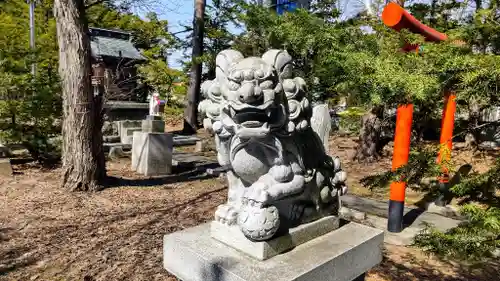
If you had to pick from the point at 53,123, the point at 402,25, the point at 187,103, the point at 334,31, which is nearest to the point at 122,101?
the point at 187,103

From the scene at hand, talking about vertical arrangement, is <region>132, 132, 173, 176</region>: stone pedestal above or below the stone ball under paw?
below

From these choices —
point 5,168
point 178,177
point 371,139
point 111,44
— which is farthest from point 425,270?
point 111,44

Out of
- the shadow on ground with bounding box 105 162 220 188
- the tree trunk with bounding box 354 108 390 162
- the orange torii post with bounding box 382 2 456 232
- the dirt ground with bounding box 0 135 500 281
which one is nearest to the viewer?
the orange torii post with bounding box 382 2 456 232

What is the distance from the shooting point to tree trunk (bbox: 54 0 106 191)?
5.71 meters

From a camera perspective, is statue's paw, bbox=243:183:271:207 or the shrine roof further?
the shrine roof

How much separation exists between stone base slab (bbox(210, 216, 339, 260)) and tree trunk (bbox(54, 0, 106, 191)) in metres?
4.45

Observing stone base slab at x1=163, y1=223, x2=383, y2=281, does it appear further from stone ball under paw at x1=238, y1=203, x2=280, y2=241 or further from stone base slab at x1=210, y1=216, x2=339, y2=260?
stone ball under paw at x1=238, y1=203, x2=280, y2=241

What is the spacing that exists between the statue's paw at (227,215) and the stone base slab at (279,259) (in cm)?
14

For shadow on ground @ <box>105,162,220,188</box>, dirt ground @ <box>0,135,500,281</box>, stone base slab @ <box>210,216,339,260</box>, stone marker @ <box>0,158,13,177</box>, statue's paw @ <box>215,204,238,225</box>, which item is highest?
statue's paw @ <box>215,204,238,225</box>

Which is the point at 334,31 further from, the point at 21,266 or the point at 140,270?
the point at 21,266

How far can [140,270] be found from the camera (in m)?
3.64

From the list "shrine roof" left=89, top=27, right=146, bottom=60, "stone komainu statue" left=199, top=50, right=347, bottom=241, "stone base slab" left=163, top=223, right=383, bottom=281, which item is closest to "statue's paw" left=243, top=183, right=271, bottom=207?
"stone komainu statue" left=199, top=50, right=347, bottom=241

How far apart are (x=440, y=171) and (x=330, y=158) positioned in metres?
0.84

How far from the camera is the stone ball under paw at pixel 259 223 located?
1900 millimetres
